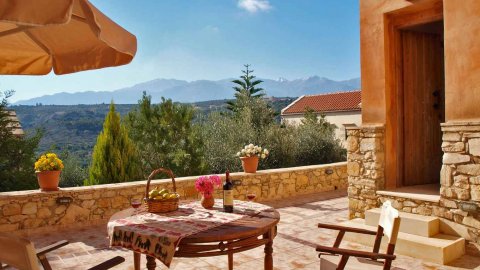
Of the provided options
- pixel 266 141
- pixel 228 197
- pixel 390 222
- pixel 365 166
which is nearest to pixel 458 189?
pixel 365 166

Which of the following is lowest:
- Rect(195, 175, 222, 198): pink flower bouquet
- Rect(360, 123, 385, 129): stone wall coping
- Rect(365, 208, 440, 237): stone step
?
Rect(365, 208, 440, 237): stone step

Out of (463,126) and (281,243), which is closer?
(463,126)

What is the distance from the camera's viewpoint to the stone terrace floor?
4.27 meters

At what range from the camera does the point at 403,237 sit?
15.5ft

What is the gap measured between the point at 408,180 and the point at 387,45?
A: 7.03ft

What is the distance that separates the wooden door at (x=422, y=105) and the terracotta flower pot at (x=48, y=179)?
5489 mm

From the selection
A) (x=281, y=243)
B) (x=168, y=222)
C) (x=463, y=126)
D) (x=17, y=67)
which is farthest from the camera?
(x=281, y=243)

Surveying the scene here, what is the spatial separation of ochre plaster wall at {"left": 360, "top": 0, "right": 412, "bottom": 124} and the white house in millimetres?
19654

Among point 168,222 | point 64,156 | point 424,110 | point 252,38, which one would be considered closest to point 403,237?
point 424,110

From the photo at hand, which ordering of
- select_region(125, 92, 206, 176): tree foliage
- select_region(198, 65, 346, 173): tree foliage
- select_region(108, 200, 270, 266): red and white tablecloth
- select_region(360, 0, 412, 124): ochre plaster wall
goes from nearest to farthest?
select_region(108, 200, 270, 266): red and white tablecloth, select_region(360, 0, 412, 124): ochre plaster wall, select_region(198, 65, 346, 173): tree foliage, select_region(125, 92, 206, 176): tree foliage

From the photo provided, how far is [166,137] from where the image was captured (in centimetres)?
1327

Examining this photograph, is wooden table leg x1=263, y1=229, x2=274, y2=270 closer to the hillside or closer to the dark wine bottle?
the dark wine bottle

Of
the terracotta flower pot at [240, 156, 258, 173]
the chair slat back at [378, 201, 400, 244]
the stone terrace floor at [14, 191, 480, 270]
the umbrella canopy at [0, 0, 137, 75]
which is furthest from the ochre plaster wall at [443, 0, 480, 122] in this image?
the terracotta flower pot at [240, 156, 258, 173]

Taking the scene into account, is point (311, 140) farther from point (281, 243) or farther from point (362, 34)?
point (281, 243)
